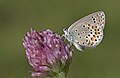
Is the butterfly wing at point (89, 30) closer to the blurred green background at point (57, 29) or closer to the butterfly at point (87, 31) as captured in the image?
the butterfly at point (87, 31)

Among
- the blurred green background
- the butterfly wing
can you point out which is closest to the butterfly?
the butterfly wing

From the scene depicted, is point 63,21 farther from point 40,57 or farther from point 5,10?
point 40,57

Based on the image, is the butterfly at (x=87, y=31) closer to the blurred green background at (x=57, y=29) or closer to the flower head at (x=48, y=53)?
the flower head at (x=48, y=53)

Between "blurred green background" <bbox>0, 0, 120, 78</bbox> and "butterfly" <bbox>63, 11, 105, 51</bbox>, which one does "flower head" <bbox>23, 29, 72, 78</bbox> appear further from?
"blurred green background" <bbox>0, 0, 120, 78</bbox>

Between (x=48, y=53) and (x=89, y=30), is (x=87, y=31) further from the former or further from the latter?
(x=48, y=53)

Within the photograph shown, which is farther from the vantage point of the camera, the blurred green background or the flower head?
the blurred green background

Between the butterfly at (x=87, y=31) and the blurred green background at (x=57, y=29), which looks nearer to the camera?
the butterfly at (x=87, y=31)

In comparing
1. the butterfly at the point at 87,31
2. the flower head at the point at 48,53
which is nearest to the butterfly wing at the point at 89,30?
the butterfly at the point at 87,31
